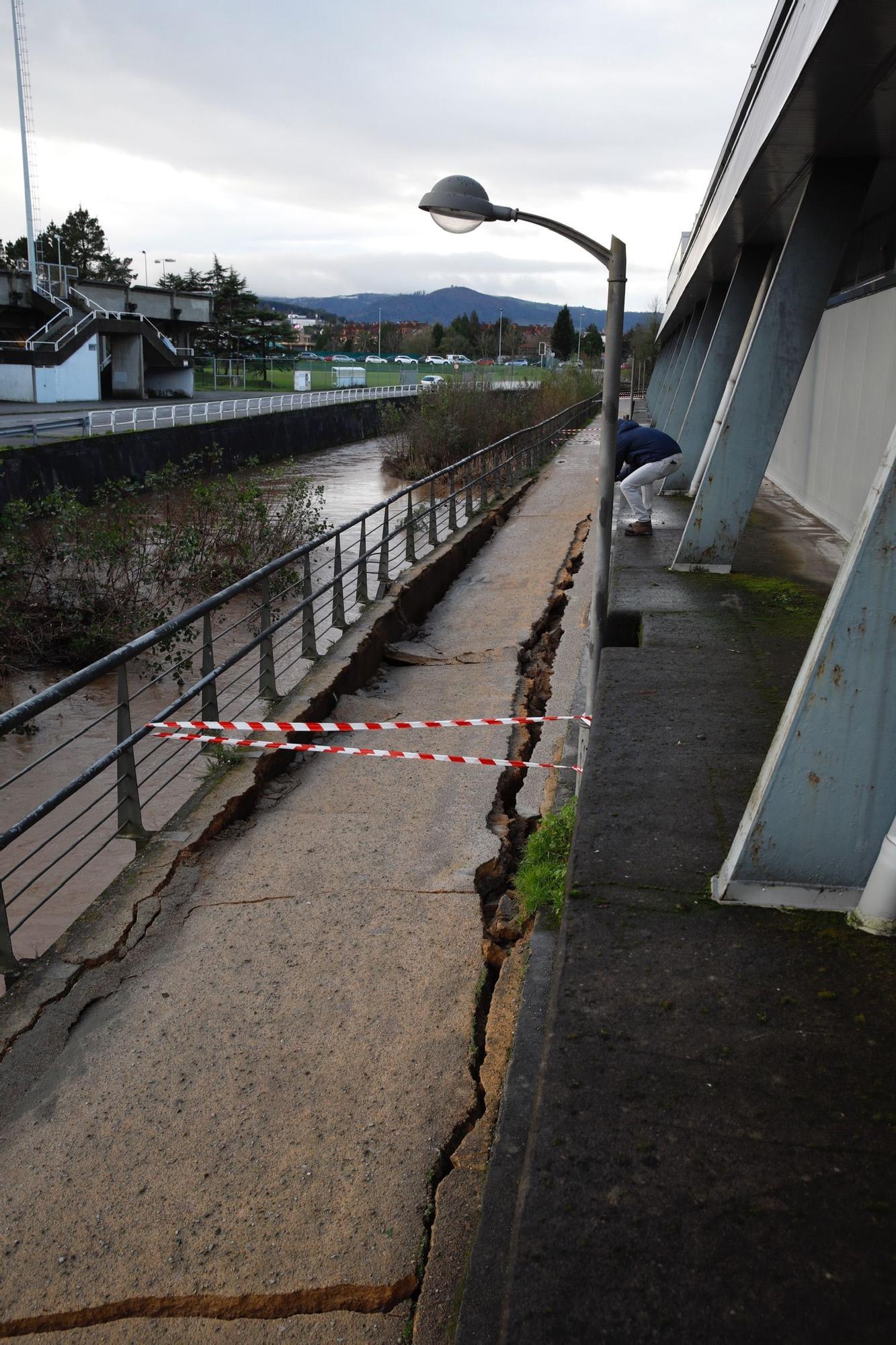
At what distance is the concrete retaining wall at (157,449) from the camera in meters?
23.2

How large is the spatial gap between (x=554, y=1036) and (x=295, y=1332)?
1.02 metres

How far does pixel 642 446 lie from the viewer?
1251 cm

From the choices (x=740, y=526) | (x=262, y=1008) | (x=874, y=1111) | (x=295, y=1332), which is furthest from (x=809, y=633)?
(x=295, y=1332)

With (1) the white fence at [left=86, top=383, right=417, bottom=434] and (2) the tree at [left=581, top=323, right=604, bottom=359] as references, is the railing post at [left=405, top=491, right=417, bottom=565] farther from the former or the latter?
(2) the tree at [left=581, top=323, right=604, bottom=359]

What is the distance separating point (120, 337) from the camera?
51875 millimetres

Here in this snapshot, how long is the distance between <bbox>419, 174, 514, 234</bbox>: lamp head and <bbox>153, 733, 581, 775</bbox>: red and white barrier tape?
10.9 ft

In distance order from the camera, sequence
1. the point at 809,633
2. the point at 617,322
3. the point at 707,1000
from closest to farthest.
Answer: the point at 707,1000
the point at 617,322
the point at 809,633

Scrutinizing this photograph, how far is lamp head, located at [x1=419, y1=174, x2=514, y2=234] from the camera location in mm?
6676

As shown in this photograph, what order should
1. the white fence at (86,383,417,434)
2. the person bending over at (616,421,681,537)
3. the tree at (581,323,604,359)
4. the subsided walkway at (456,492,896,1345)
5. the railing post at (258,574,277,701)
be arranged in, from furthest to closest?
the tree at (581,323,604,359) < the white fence at (86,383,417,434) < the person bending over at (616,421,681,537) < the railing post at (258,574,277,701) < the subsided walkway at (456,492,896,1345)

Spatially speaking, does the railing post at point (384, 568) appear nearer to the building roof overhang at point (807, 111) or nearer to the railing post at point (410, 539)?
the railing post at point (410, 539)

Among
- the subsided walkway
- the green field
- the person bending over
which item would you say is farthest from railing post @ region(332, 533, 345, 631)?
the green field

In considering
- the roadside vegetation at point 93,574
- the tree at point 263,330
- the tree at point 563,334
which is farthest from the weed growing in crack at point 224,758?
the tree at point 563,334

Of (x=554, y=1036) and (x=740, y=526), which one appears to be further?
(x=740, y=526)

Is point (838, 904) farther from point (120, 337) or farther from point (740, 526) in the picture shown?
point (120, 337)
